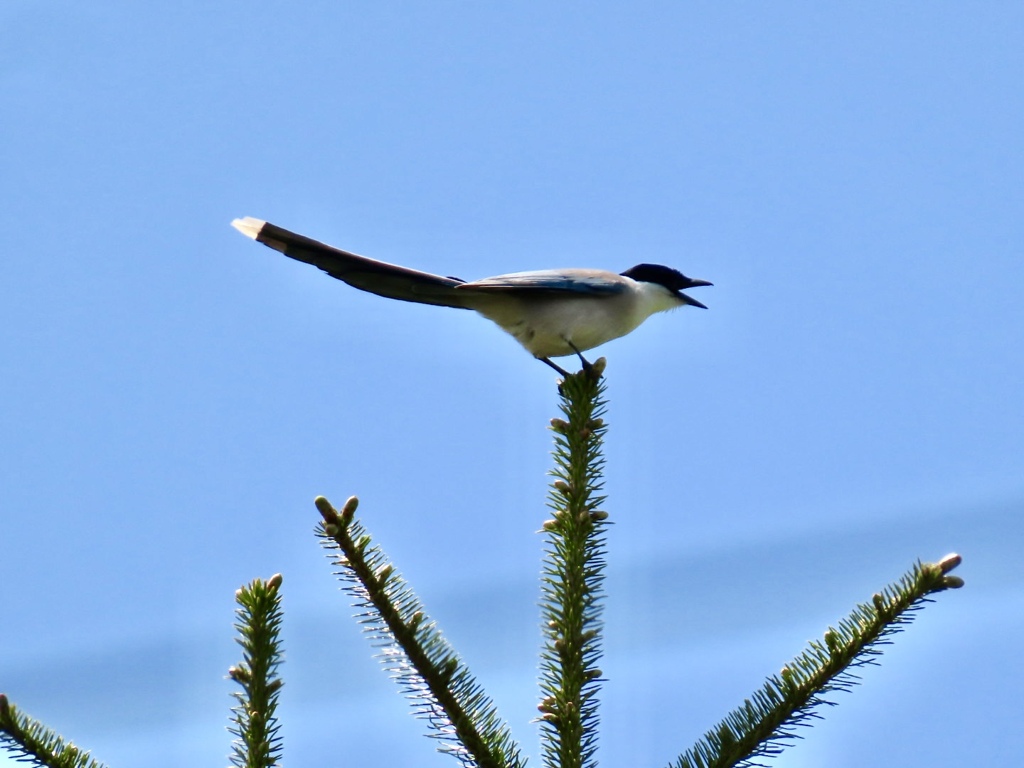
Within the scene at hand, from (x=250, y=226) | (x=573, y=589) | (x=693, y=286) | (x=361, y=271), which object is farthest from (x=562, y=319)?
(x=573, y=589)

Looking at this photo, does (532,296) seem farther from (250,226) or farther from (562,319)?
(250,226)

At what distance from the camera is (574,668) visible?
2.21 meters

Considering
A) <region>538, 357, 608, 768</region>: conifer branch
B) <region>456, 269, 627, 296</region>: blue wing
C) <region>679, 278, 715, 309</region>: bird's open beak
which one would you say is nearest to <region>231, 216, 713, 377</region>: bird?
<region>456, 269, 627, 296</region>: blue wing

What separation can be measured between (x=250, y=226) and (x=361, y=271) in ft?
1.78

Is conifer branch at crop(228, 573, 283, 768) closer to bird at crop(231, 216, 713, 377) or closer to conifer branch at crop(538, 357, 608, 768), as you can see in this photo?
conifer branch at crop(538, 357, 608, 768)

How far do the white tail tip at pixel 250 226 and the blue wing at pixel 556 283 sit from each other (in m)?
0.86

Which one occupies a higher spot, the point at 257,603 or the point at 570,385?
the point at 570,385

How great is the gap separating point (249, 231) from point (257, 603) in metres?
2.14

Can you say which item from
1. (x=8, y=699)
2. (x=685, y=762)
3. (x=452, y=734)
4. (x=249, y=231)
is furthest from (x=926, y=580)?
(x=249, y=231)

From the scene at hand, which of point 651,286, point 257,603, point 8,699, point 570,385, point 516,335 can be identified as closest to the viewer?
point 8,699

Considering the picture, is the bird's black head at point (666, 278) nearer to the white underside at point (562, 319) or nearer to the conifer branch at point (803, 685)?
the white underside at point (562, 319)

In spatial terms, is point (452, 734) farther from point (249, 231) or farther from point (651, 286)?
point (651, 286)

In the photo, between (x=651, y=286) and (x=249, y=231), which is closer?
(x=249, y=231)

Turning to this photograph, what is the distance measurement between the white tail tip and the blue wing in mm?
856
